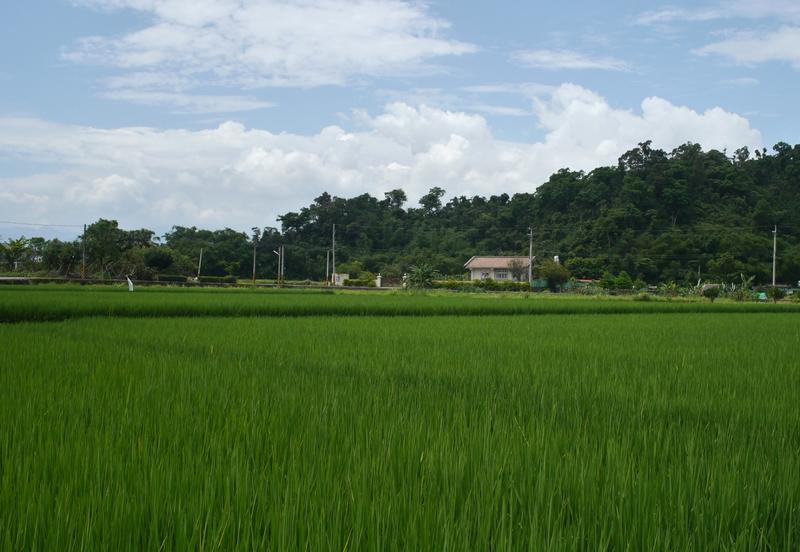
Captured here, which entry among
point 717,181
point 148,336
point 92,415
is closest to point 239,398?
point 92,415

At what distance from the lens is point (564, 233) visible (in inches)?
2121

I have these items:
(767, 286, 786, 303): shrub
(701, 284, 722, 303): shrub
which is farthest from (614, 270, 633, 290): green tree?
(767, 286, 786, 303): shrub

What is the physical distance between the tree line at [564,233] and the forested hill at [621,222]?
92 millimetres

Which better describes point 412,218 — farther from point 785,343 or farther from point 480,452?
point 480,452

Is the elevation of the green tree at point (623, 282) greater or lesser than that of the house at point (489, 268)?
lesser

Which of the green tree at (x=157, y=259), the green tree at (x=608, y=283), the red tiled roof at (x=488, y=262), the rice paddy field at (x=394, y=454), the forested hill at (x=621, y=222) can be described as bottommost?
the rice paddy field at (x=394, y=454)

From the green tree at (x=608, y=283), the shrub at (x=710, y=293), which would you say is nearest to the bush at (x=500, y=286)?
the green tree at (x=608, y=283)

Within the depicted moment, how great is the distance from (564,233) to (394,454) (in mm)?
53316

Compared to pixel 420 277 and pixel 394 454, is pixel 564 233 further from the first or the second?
pixel 394 454

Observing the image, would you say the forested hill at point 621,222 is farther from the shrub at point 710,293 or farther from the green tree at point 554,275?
the shrub at point 710,293

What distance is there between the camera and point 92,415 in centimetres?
317

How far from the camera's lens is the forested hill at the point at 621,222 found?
43.8m

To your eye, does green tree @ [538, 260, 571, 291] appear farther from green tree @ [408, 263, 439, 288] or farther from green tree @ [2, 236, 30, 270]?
green tree @ [2, 236, 30, 270]

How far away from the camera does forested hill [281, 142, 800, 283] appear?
43812 millimetres
